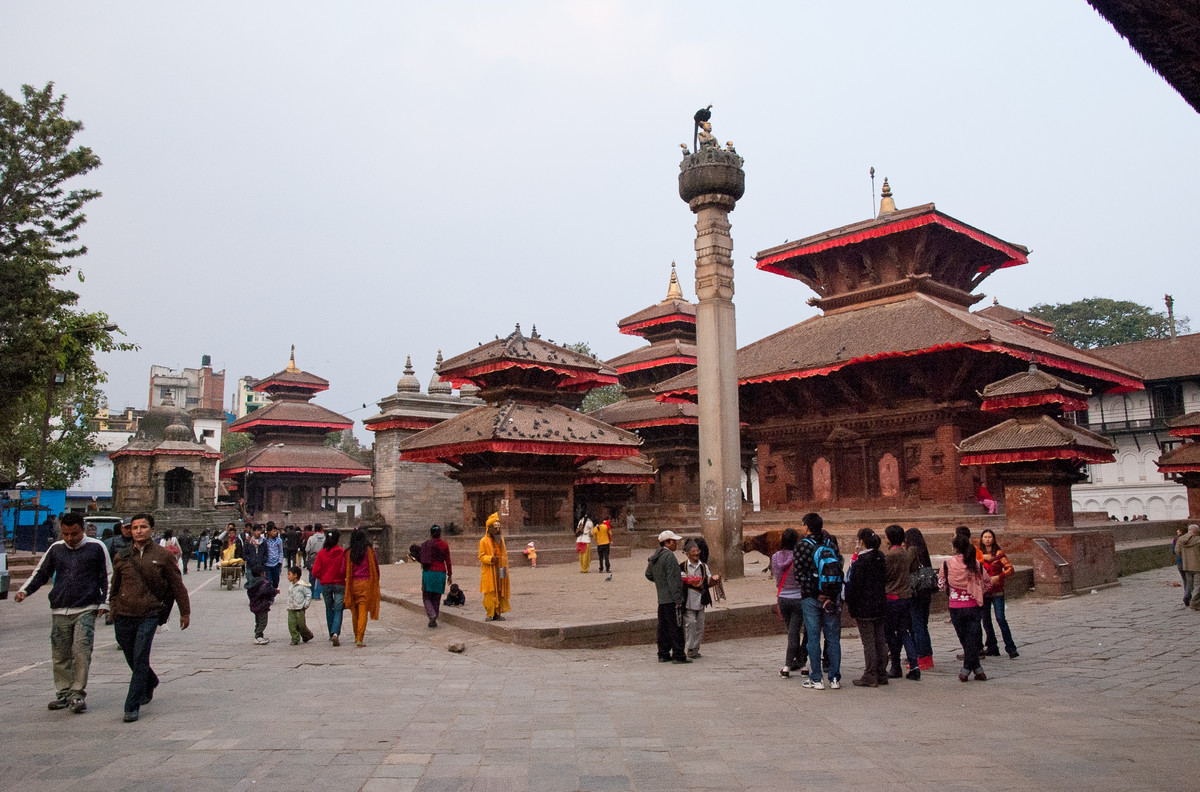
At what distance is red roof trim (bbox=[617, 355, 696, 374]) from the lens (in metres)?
37.1

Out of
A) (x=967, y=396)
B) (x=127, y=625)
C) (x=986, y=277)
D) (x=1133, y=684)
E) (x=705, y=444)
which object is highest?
(x=986, y=277)

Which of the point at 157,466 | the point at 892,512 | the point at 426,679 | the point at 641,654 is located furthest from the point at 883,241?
the point at 157,466

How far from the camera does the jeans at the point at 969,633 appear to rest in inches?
329

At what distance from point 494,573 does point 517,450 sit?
11.8 m

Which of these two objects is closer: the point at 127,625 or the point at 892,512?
the point at 127,625

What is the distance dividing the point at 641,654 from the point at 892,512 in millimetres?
12833

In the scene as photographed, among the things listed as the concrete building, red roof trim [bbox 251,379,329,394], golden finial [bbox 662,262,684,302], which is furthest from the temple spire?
the concrete building

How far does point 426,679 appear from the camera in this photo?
28.5 feet

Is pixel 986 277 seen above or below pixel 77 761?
above

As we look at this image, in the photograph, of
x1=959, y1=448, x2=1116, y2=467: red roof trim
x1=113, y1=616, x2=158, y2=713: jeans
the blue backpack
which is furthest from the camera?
x1=959, y1=448, x2=1116, y2=467: red roof trim

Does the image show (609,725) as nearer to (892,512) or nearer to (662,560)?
(662,560)

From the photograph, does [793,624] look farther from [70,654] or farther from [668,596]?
[70,654]

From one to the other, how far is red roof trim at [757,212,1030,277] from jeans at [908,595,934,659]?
1523 cm

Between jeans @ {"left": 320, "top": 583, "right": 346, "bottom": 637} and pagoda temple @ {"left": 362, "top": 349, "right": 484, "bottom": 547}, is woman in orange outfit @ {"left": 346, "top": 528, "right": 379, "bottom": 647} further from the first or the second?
pagoda temple @ {"left": 362, "top": 349, "right": 484, "bottom": 547}
